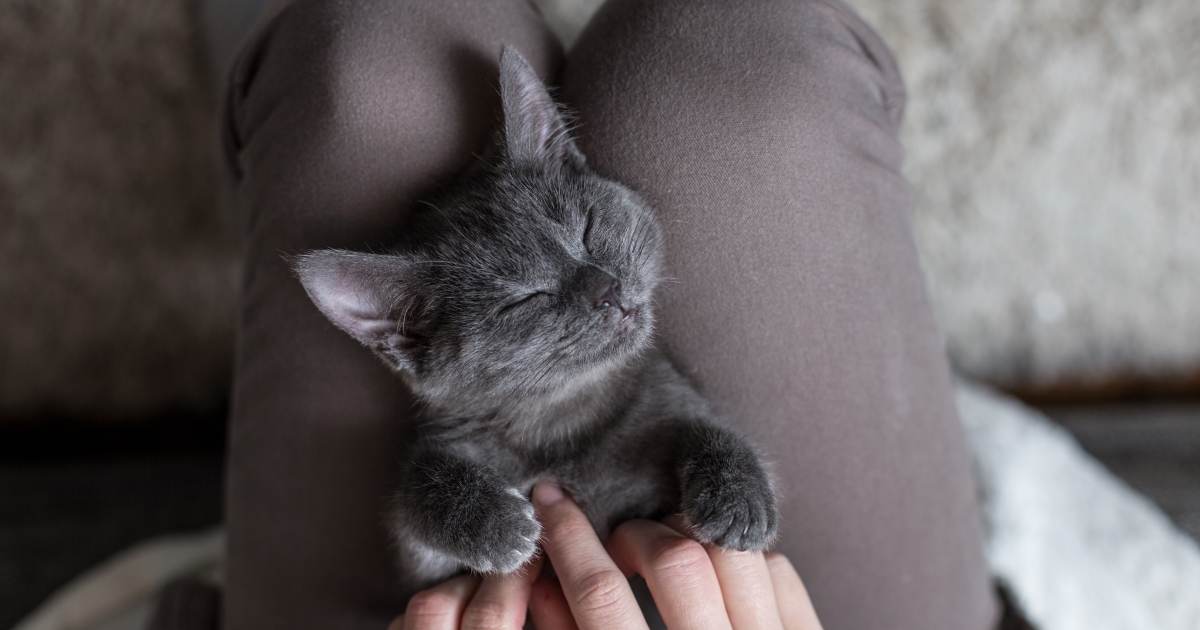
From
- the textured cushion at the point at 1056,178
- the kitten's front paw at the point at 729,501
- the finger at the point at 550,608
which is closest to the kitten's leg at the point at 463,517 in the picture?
the finger at the point at 550,608

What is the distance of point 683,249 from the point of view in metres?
1.13

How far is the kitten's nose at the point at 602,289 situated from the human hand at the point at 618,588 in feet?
1.13

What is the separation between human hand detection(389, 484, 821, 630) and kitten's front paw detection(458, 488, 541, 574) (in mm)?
56

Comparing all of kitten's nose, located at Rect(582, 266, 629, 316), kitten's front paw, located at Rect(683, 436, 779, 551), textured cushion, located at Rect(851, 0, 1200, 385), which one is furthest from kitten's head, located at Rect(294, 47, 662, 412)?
textured cushion, located at Rect(851, 0, 1200, 385)

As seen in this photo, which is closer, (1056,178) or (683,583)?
(683,583)

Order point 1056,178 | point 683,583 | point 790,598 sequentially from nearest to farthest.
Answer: point 683,583, point 790,598, point 1056,178

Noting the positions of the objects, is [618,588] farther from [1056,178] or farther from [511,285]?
[1056,178]

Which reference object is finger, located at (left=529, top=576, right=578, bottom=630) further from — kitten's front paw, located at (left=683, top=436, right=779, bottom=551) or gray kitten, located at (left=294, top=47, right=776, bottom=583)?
kitten's front paw, located at (left=683, top=436, right=779, bottom=551)

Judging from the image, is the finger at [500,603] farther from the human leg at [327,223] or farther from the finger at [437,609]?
the human leg at [327,223]

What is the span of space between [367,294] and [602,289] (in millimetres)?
371

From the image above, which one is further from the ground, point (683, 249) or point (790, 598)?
point (683, 249)

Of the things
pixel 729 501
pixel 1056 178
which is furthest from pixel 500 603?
pixel 1056 178

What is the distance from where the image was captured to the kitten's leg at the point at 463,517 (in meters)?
1.01

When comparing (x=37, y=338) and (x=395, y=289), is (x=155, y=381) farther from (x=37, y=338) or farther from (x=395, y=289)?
(x=395, y=289)
